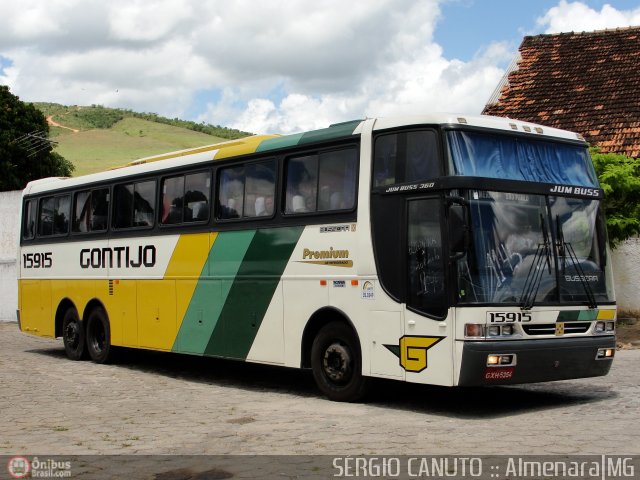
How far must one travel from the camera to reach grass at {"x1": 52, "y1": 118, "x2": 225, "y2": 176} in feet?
266

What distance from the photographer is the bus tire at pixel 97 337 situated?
1712 cm

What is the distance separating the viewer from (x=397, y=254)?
420 inches

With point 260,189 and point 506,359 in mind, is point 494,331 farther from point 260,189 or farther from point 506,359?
point 260,189

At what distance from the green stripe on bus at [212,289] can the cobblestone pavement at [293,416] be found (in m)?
0.70

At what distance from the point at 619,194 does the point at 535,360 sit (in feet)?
35.7

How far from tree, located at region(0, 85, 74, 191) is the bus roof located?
38858 millimetres

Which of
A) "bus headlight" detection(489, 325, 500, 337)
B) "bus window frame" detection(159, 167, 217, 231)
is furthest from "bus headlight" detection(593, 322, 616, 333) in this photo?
"bus window frame" detection(159, 167, 217, 231)

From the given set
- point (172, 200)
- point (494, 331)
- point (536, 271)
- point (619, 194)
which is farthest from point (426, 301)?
point (619, 194)

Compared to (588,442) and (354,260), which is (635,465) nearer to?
(588,442)

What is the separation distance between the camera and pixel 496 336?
1005cm

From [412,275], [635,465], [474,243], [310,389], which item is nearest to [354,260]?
[412,275]

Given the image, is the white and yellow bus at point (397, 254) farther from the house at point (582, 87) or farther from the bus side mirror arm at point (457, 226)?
the house at point (582, 87)

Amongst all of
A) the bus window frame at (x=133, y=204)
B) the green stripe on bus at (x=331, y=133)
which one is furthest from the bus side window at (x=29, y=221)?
the green stripe on bus at (x=331, y=133)

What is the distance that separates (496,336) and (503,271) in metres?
0.70
